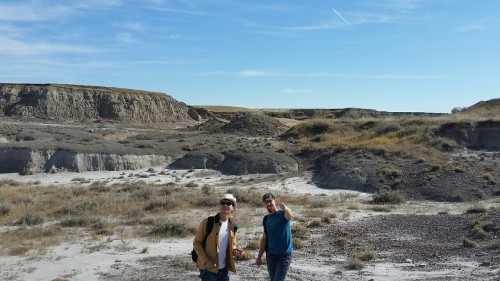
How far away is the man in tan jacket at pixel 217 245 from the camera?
6.30 meters

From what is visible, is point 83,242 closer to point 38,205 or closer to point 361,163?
point 38,205

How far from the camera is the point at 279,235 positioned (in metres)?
7.01

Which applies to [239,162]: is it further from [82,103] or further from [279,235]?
[82,103]

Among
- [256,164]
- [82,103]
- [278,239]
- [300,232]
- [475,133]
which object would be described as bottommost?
[300,232]

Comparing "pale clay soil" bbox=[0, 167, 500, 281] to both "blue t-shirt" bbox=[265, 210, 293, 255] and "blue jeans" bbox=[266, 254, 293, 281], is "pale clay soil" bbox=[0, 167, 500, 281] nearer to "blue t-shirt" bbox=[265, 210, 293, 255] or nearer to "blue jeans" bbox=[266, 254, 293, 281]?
"blue jeans" bbox=[266, 254, 293, 281]

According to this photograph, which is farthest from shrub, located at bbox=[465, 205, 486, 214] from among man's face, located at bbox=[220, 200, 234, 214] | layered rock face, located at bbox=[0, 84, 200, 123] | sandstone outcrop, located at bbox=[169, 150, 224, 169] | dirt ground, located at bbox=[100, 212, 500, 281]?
layered rock face, located at bbox=[0, 84, 200, 123]

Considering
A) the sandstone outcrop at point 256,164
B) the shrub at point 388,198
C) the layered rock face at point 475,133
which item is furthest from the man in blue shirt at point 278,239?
the layered rock face at point 475,133

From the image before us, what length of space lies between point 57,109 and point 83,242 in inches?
2895

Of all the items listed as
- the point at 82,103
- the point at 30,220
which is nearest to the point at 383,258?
the point at 30,220

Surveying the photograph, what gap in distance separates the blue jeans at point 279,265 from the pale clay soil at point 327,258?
3.53 m

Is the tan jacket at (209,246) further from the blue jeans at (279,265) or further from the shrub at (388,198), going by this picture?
the shrub at (388,198)

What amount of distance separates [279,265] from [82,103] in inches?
3278

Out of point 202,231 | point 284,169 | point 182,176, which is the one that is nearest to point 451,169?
point 284,169

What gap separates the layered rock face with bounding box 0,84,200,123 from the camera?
8188 centimetres
